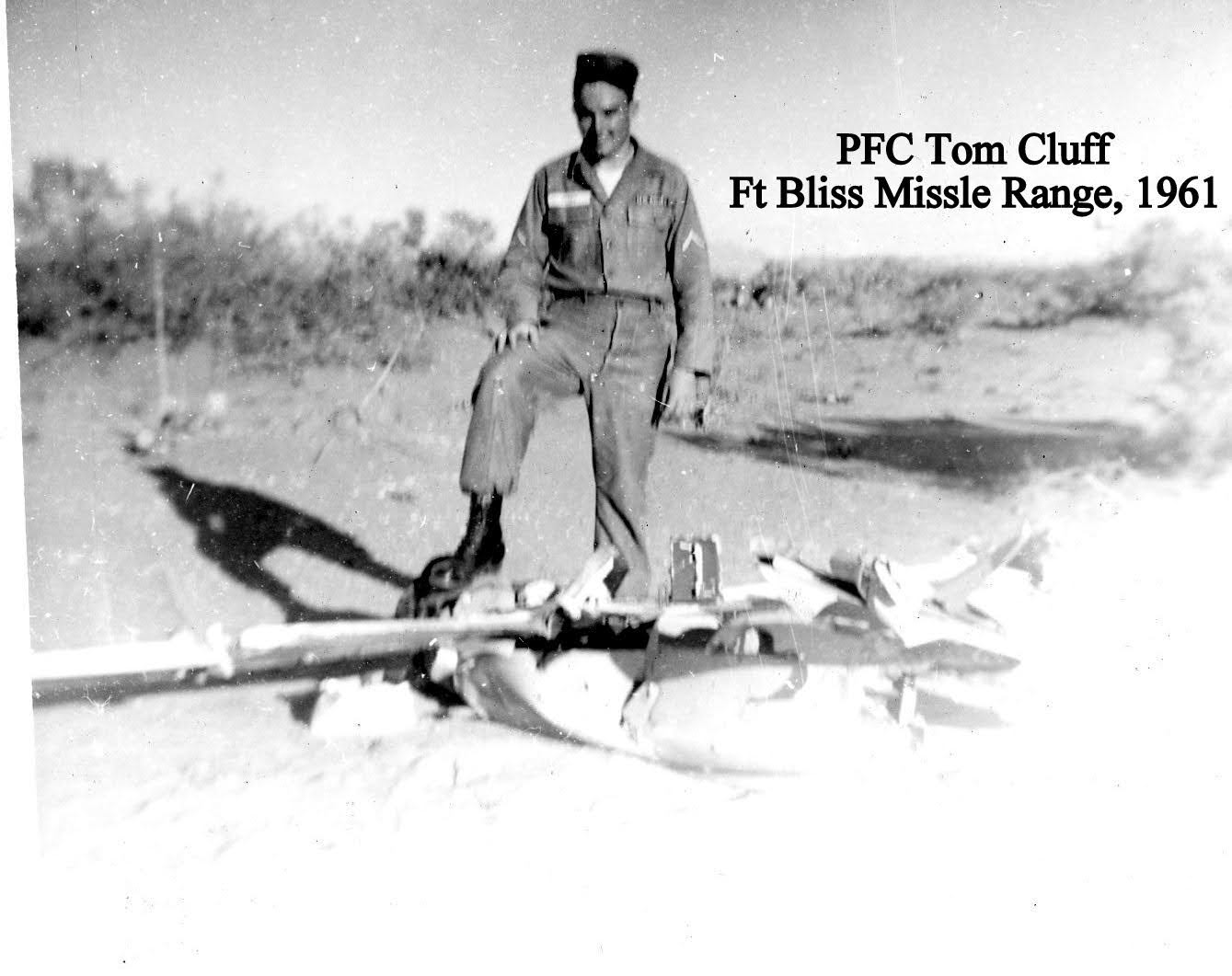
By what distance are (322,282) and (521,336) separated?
50cm

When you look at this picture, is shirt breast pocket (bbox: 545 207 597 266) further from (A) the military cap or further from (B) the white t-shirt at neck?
(A) the military cap

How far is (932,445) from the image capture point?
9.14ft

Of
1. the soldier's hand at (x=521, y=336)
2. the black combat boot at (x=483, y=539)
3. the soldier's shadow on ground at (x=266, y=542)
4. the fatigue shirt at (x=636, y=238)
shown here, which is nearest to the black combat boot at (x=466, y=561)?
the black combat boot at (x=483, y=539)

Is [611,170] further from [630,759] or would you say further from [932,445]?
[630,759]

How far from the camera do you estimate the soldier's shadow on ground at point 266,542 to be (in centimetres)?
292

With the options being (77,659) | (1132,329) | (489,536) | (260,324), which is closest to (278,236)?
(260,324)

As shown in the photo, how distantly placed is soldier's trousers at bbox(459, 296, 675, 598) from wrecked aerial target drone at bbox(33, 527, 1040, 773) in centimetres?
23

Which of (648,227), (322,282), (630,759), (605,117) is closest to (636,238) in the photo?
(648,227)

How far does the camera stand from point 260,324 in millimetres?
2832

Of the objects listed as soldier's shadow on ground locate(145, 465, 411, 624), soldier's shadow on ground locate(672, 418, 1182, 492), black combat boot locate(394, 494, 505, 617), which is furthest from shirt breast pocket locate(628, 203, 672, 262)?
soldier's shadow on ground locate(145, 465, 411, 624)

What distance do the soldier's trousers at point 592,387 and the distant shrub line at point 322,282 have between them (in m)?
0.17

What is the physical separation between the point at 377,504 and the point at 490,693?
1.85 feet

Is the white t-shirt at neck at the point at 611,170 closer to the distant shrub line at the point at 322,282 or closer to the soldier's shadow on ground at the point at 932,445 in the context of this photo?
the distant shrub line at the point at 322,282

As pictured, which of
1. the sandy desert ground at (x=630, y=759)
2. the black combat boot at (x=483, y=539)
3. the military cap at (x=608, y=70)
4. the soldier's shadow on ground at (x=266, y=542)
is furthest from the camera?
the soldier's shadow on ground at (x=266, y=542)
